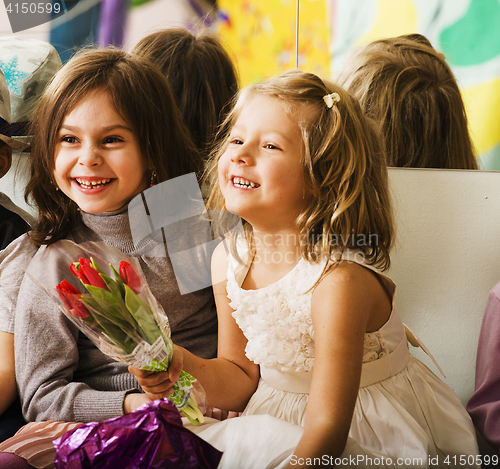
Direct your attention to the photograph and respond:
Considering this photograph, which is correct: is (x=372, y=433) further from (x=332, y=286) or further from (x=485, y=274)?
(x=485, y=274)

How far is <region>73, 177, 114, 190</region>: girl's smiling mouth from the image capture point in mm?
968

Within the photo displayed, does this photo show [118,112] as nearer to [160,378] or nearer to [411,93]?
[160,378]

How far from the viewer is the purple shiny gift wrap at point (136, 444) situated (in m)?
0.68

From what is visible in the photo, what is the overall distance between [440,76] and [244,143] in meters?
0.58

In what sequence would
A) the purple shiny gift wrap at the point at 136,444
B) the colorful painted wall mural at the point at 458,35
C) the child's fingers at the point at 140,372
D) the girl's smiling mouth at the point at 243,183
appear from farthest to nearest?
the colorful painted wall mural at the point at 458,35 < the girl's smiling mouth at the point at 243,183 < the child's fingers at the point at 140,372 < the purple shiny gift wrap at the point at 136,444

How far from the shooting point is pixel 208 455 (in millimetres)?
718

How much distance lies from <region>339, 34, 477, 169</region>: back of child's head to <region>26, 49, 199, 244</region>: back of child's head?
1.44 ft

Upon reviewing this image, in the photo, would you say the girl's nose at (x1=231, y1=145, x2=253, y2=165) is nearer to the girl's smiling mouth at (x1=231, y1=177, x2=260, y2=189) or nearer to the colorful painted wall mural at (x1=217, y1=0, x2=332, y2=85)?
the girl's smiling mouth at (x1=231, y1=177, x2=260, y2=189)

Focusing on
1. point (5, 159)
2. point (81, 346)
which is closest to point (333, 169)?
point (81, 346)

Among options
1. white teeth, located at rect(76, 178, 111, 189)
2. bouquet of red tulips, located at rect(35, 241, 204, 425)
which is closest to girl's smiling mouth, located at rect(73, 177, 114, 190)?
white teeth, located at rect(76, 178, 111, 189)

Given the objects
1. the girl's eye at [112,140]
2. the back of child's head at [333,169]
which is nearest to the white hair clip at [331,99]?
the back of child's head at [333,169]

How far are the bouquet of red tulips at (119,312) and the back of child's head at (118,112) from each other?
0.32m

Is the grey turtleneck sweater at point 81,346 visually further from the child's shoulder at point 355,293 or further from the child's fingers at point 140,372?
the child's shoulder at point 355,293

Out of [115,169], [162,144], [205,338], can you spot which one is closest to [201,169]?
[162,144]
